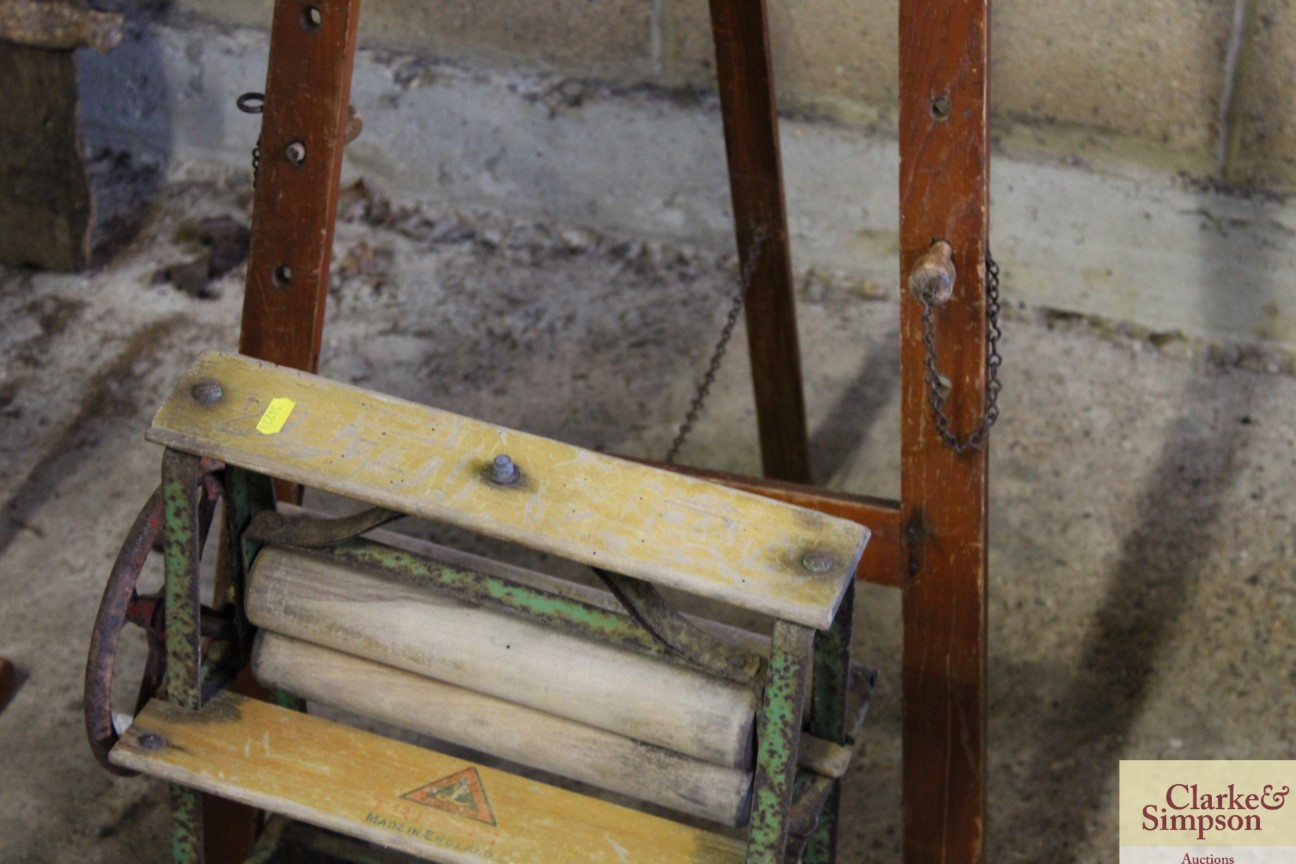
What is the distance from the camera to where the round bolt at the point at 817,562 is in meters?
1.51

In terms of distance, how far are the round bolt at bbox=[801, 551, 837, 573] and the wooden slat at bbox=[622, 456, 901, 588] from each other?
48 cm

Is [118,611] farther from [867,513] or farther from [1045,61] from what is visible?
[1045,61]

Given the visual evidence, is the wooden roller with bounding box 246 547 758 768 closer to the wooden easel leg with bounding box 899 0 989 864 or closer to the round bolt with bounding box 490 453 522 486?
the round bolt with bounding box 490 453 522 486

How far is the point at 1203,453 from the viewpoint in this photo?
3088 millimetres

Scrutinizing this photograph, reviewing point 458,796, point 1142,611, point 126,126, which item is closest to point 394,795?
point 458,796

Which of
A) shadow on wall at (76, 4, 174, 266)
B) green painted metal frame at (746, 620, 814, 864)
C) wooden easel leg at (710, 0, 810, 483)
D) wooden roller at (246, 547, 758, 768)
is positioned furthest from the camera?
shadow on wall at (76, 4, 174, 266)

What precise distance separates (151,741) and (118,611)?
0.13 m

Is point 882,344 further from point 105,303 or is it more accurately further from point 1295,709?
point 105,303

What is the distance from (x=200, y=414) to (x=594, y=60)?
2025 millimetres

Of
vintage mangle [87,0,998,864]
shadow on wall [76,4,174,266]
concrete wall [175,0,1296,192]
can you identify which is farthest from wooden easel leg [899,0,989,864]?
shadow on wall [76,4,174,266]

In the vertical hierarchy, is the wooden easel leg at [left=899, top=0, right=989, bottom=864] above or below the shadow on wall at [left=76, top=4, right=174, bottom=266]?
below

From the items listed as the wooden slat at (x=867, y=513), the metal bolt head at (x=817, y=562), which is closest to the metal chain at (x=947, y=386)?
the wooden slat at (x=867, y=513)

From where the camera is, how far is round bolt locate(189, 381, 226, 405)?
1648 millimetres

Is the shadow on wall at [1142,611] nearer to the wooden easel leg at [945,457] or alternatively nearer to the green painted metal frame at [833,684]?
the wooden easel leg at [945,457]
